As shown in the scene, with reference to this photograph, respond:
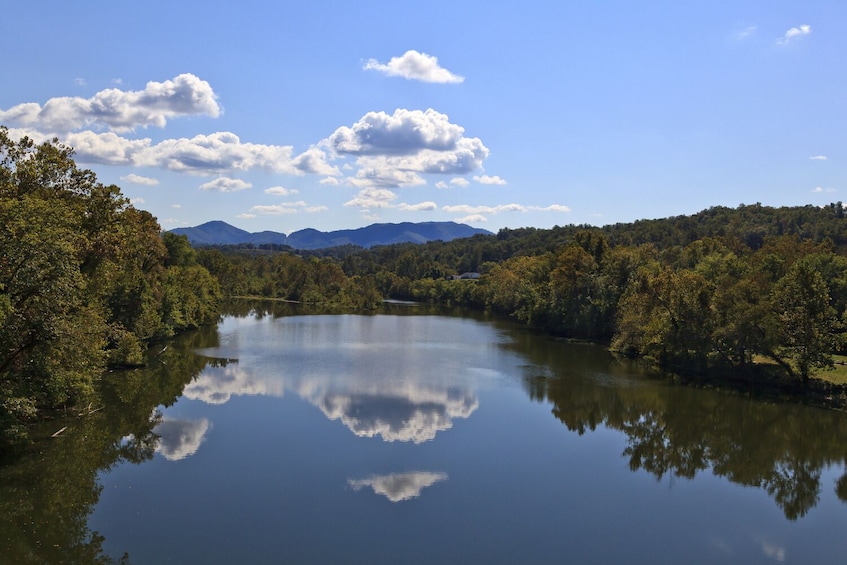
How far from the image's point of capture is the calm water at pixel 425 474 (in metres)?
16.8

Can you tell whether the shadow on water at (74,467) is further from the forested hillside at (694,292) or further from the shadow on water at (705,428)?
A: the forested hillside at (694,292)

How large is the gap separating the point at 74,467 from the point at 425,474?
38.9 ft

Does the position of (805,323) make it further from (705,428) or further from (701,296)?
(705,428)

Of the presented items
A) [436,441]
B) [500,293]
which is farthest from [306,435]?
[500,293]

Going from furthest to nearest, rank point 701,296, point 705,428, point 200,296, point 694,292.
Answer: point 200,296
point 694,292
point 701,296
point 705,428

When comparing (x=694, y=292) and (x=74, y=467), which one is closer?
(x=74, y=467)

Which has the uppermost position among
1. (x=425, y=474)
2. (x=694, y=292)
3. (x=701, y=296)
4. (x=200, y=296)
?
(x=694, y=292)

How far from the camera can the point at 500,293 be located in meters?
91.1

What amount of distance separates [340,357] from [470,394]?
49.2 feet

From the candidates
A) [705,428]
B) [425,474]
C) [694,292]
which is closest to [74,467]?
[425,474]

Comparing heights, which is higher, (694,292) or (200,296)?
(694,292)

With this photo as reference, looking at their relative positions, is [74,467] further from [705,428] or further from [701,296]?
[701,296]

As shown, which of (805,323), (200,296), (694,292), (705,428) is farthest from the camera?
(200,296)

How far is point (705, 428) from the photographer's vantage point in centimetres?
2978
